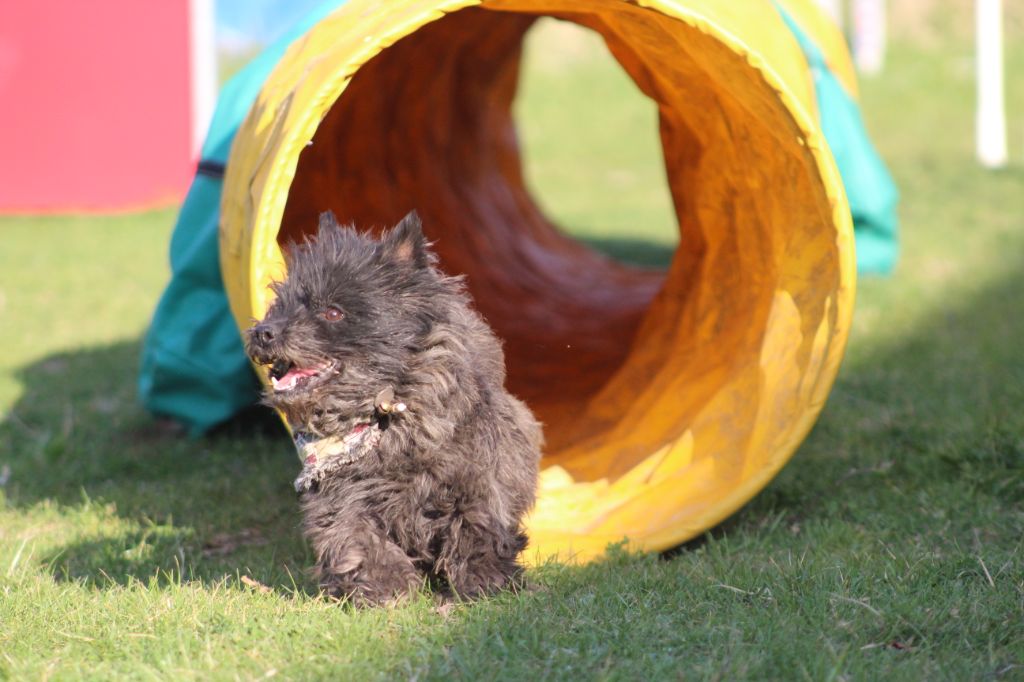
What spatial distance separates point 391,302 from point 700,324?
7.60ft

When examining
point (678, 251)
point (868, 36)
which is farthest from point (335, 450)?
point (868, 36)

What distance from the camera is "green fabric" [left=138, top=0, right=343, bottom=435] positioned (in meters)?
5.82

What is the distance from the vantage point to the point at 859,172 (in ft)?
26.3

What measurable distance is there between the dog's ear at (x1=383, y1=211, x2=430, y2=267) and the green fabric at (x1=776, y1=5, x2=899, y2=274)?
4.35m

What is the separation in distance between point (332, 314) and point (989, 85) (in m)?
11.3

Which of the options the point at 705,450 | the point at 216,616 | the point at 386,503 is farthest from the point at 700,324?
the point at 216,616

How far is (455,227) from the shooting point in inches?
299

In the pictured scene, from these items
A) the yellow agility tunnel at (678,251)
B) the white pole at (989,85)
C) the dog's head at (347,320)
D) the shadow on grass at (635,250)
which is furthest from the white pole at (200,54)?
the dog's head at (347,320)

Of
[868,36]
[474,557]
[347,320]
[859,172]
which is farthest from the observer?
[868,36]

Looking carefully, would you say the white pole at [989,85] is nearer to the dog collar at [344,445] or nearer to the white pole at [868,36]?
→ the white pole at [868,36]

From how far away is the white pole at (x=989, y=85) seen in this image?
1233 cm

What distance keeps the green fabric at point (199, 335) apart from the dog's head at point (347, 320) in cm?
241

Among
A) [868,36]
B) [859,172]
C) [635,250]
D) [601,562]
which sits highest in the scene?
[868,36]

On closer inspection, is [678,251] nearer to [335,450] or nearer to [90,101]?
[335,450]
